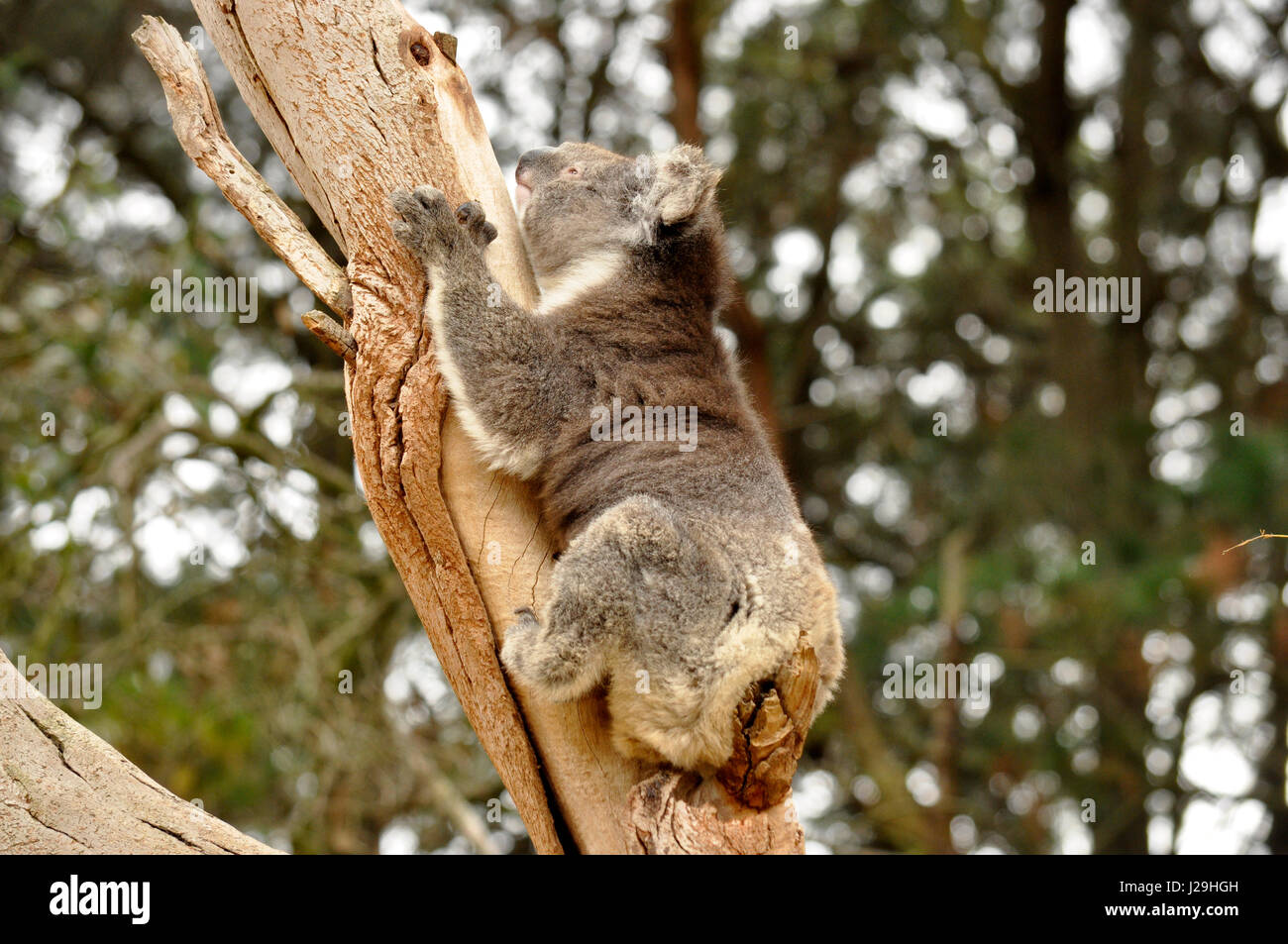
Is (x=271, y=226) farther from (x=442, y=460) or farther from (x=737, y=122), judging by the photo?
(x=737, y=122)

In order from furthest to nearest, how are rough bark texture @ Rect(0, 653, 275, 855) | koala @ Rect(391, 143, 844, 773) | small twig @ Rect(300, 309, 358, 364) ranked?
koala @ Rect(391, 143, 844, 773) → small twig @ Rect(300, 309, 358, 364) → rough bark texture @ Rect(0, 653, 275, 855)

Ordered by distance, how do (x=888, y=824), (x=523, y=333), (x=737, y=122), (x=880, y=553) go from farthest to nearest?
(x=880, y=553)
(x=737, y=122)
(x=888, y=824)
(x=523, y=333)

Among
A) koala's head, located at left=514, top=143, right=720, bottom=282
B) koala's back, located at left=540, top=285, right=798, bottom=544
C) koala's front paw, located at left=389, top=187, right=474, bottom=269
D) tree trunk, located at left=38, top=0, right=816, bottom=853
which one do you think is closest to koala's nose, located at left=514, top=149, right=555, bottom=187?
koala's head, located at left=514, top=143, right=720, bottom=282

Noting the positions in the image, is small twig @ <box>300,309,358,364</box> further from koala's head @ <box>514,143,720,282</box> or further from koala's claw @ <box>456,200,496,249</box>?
koala's head @ <box>514,143,720,282</box>

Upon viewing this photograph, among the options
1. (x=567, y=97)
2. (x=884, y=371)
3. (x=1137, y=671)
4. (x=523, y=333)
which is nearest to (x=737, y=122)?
(x=567, y=97)

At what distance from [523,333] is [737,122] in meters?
5.87

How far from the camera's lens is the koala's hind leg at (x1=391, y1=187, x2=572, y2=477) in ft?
11.2

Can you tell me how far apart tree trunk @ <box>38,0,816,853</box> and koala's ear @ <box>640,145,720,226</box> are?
0.90m

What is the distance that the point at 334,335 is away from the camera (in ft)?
10.9

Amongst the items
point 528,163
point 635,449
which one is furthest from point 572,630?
point 528,163

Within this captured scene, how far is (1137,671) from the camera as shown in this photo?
343 inches

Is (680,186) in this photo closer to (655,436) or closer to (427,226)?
(655,436)

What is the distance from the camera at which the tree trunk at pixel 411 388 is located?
3.35 metres

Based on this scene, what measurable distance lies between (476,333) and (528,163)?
51.8 inches
